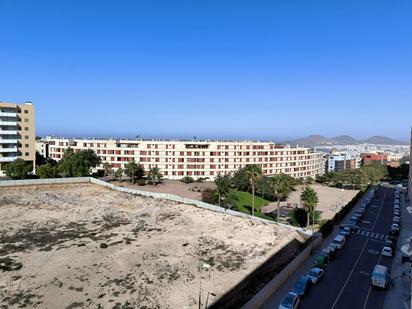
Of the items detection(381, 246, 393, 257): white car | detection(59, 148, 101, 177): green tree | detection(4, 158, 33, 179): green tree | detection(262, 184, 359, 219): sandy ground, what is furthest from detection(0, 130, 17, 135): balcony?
detection(381, 246, 393, 257): white car

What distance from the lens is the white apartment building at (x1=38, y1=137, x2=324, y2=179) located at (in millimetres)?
102125

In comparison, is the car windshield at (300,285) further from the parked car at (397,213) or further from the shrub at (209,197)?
the parked car at (397,213)

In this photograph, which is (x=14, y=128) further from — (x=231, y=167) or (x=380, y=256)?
(x=380, y=256)

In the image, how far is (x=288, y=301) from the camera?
23938 mm

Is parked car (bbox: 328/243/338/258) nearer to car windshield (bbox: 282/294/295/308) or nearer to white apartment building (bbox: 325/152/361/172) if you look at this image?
car windshield (bbox: 282/294/295/308)

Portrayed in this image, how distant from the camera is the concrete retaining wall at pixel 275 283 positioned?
2414 centimetres

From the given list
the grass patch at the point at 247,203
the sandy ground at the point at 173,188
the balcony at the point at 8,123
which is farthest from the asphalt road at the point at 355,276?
the balcony at the point at 8,123

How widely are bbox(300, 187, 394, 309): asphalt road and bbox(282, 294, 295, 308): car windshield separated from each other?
1532mm

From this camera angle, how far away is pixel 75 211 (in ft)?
171

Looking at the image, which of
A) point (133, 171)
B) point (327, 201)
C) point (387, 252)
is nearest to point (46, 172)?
point (133, 171)

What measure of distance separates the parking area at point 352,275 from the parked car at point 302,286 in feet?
1.22

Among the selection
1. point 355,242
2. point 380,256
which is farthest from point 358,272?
point 355,242

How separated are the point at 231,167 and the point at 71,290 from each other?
275 feet

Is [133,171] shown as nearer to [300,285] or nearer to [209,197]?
[209,197]
